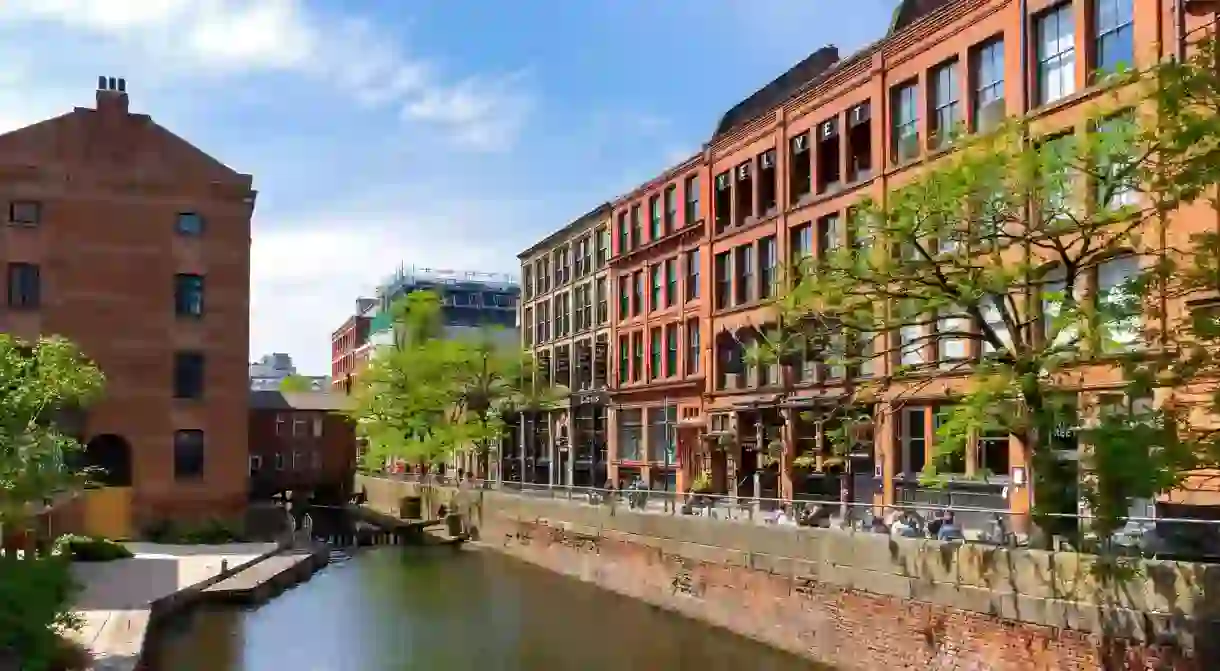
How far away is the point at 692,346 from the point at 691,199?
673 centimetres

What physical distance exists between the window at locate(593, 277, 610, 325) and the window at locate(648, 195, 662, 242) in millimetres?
6517

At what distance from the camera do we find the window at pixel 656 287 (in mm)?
56562

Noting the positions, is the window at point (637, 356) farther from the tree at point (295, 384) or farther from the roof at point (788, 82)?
the tree at point (295, 384)

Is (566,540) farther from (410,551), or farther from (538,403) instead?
(538,403)

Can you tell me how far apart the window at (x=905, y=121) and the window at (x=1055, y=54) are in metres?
5.28

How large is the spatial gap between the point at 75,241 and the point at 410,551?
2051cm

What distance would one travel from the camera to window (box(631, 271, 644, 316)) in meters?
58.7

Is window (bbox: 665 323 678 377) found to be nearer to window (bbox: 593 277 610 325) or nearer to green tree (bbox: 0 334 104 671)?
window (bbox: 593 277 610 325)

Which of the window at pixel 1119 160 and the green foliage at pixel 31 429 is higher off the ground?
the window at pixel 1119 160

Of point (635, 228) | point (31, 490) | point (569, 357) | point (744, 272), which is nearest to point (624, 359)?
point (635, 228)

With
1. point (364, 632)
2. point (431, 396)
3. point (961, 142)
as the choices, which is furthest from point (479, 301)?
point (961, 142)

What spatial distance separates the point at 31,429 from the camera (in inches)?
1057

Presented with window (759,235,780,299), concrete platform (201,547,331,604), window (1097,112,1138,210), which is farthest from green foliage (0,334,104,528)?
window (759,235,780,299)

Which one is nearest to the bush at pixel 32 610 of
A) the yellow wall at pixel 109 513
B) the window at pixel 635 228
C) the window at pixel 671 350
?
the yellow wall at pixel 109 513
